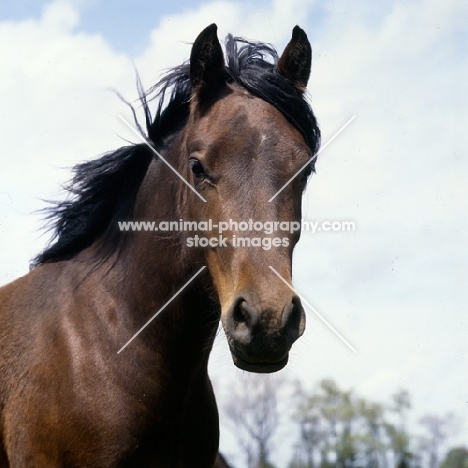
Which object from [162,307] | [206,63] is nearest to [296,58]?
[206,63]

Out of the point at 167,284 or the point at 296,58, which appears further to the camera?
the point at 296,58

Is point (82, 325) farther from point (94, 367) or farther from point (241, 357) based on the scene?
point (241, 357)

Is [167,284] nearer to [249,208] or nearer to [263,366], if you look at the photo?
[249,208]

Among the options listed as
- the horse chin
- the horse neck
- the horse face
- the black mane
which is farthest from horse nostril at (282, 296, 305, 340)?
the black mane

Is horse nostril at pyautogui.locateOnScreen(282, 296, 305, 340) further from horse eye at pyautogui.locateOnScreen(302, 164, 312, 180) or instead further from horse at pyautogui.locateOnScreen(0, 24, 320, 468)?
horse eye at pyautogui.locateOnScreen(302, 164, 312, 180)

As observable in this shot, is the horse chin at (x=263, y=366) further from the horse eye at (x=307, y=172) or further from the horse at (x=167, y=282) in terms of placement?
the horse eye at (x=307, y=172)

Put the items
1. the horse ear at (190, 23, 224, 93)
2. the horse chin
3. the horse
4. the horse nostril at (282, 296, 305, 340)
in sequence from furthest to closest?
the horse ear at (190, 23, 224, 93) → the horse → the horse chin → the horse nostril at (282, 296, 305, 340)

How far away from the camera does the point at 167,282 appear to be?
471 centimetres

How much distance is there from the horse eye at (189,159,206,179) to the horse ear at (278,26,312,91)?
1.05m

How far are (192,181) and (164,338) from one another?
1020 millimetres

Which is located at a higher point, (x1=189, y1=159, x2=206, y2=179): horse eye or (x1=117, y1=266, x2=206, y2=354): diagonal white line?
(x1=189, y1=159, x2=206, y2=179): horse eye

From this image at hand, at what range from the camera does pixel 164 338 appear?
15.1 ft

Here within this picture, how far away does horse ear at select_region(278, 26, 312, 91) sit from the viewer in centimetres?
504

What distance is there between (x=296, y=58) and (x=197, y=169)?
1.23 m
